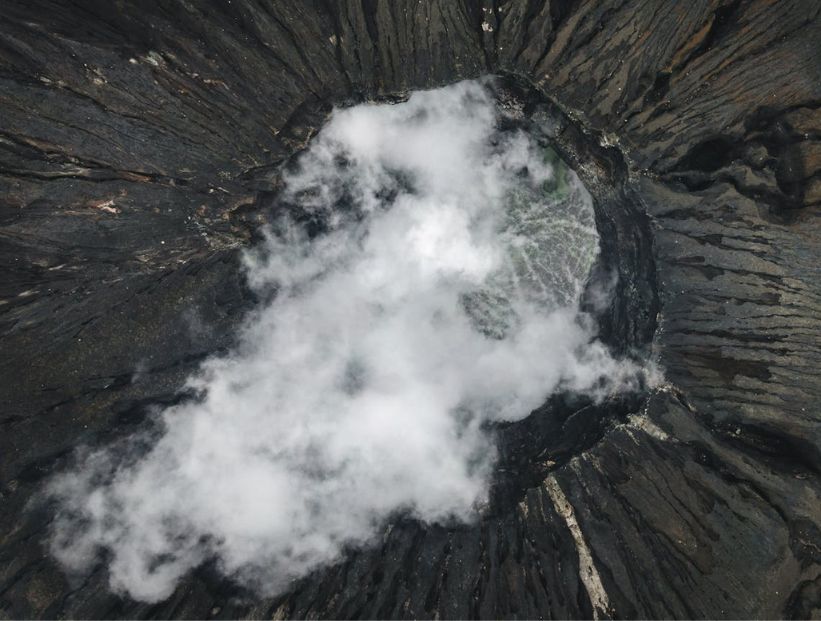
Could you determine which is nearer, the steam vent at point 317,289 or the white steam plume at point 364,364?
the steam vent at point 317,289

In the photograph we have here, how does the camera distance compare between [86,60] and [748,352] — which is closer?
[86,60]

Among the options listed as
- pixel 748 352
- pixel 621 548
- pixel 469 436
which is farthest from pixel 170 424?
pixel 748 352

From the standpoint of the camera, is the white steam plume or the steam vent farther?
the white steam plume

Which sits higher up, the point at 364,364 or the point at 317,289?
the point at 317,289

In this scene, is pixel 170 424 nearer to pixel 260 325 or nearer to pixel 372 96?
pixel 260 325
